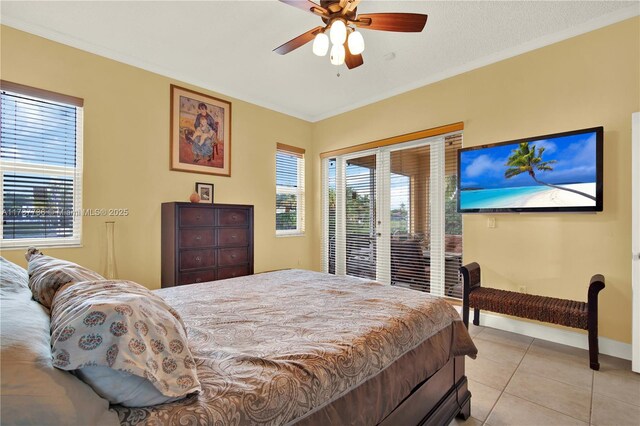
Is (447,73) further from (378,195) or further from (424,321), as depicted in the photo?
(424,321)

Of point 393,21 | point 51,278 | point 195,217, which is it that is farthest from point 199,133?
point 51,278

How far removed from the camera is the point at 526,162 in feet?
9.70

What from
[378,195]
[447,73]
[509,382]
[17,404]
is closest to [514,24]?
[447,73]

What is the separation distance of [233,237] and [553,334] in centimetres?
348

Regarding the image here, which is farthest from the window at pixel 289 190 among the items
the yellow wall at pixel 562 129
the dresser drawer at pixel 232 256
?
the yellow wall at pixel 562 129

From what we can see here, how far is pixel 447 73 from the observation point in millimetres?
3547

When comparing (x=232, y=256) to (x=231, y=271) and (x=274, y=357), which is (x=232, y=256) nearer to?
(x=231, y=271)

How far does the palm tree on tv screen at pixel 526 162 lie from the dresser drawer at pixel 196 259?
330cm

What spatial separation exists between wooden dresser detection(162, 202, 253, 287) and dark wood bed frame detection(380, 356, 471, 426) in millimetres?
2626

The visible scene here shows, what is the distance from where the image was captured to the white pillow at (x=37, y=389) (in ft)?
1.85

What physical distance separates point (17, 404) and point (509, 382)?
265 centimetres

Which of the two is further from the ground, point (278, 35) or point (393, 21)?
point (278, 35)

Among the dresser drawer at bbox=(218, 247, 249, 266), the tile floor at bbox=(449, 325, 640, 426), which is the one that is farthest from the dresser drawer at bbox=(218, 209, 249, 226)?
the tile floor at bbox=(449, 325, 640, 426)

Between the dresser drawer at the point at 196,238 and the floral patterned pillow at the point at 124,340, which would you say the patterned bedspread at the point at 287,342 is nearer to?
the floral patterned pillow at the point at 124,340
